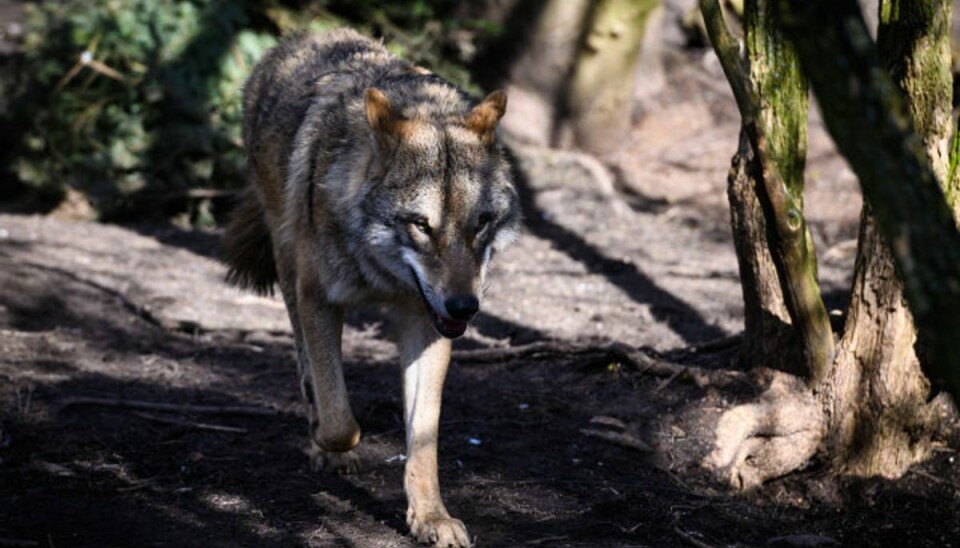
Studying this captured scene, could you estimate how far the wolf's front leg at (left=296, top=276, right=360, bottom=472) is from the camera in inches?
194

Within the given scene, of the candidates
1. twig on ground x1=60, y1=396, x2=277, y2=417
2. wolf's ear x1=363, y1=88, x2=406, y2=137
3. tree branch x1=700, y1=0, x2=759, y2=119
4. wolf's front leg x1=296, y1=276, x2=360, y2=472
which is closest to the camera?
wolf's ear x1=363, y1=88, x2=406, y2=137

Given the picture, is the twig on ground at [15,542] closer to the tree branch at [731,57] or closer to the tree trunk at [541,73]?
the tree branch at [731,57]

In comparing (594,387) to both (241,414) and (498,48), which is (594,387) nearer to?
(241,414)

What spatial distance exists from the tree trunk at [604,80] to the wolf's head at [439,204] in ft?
24.1

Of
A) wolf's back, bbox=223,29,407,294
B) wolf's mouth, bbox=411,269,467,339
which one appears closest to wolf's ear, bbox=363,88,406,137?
wolf's back, bbox=223,29,407,294

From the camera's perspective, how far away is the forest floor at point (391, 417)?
4.66 meters

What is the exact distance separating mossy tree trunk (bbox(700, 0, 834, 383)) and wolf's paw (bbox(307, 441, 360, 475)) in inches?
76.6

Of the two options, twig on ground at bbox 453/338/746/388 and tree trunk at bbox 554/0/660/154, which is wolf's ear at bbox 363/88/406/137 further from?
tree trunk at bbox 554/0/660/154

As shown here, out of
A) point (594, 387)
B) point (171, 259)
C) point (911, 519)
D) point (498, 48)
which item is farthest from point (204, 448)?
point (498, 48)

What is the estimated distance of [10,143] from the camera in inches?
423

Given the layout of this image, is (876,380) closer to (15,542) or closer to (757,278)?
(757,278)

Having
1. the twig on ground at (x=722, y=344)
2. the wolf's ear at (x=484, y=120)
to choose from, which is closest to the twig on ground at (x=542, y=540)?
the wolf's ear at (x=484, y=120)

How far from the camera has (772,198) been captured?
4.94m

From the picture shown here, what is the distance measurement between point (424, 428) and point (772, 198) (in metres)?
1.68
